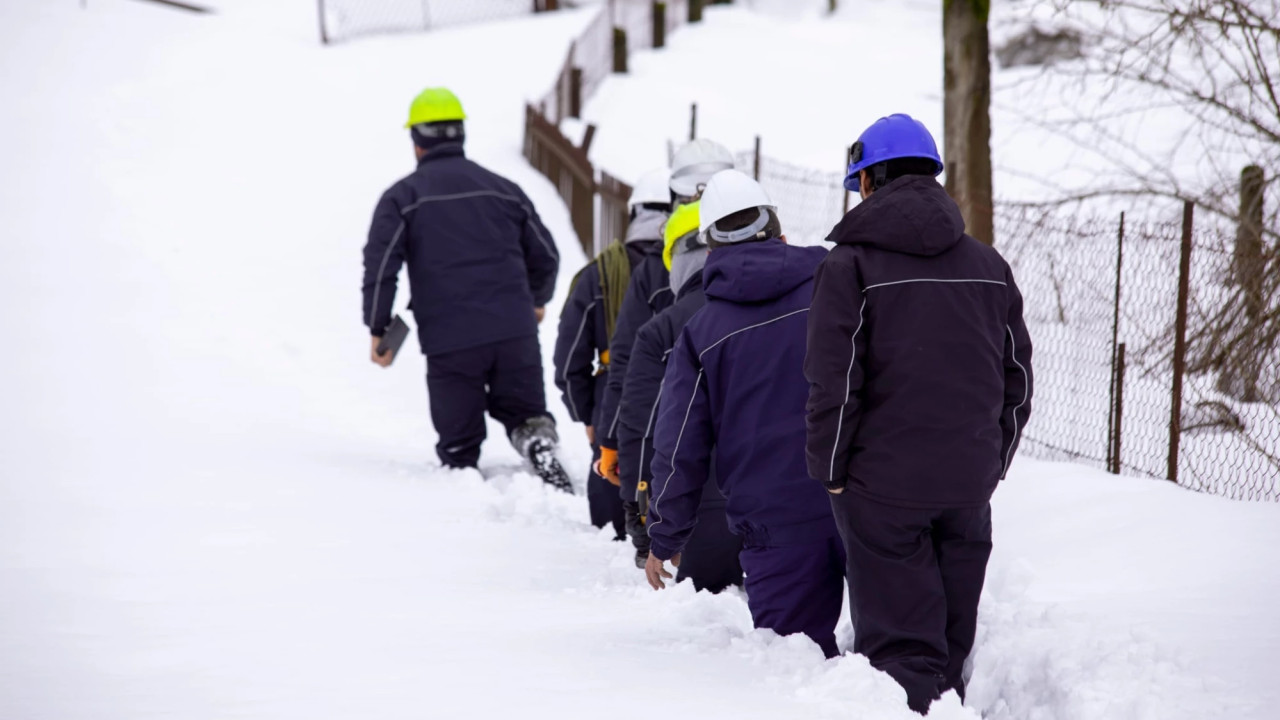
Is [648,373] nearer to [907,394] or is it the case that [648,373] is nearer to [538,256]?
[907,394]

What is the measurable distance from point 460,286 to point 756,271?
3215 millimetres

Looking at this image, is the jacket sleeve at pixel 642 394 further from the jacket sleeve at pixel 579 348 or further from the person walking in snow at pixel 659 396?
the jacket sleeve at pixel 579 348

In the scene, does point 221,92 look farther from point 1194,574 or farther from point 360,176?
point 1194,574

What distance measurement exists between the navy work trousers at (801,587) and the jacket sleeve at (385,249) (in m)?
3.36

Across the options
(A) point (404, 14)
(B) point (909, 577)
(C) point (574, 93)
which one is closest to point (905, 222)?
(B) point (909, 577)

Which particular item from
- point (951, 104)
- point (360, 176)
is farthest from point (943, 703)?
point (360, 176)

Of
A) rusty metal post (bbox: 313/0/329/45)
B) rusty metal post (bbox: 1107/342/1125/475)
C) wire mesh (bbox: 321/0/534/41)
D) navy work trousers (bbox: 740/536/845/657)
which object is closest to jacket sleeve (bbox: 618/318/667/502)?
navy work trousers (bbox: 740/536/845/657)

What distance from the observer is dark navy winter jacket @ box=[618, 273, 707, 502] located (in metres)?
4.13

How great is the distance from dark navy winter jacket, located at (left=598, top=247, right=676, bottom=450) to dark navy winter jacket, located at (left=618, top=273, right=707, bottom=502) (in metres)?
0.47

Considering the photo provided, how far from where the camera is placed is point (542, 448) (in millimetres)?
6633

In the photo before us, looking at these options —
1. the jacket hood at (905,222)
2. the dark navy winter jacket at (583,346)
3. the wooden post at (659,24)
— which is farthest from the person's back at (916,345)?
the wooden post at (659,24)

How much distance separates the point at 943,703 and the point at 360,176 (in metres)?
12.7

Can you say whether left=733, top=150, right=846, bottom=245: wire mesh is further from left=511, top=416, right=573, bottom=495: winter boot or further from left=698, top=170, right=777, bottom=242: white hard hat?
left=698, top=170, right=777, bottom=242: white hard hat

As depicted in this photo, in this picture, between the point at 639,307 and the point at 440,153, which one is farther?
the point at 440,153
